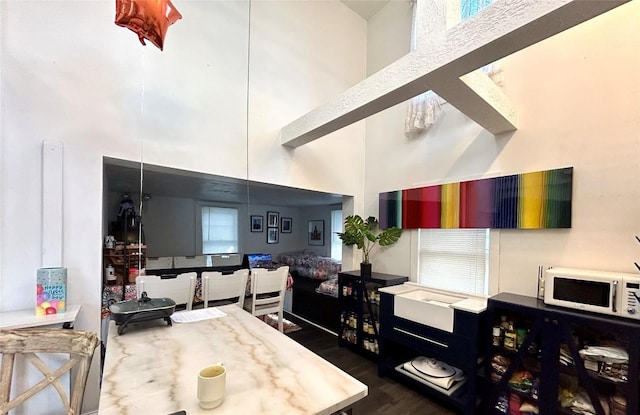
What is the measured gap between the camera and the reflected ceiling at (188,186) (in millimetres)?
2223

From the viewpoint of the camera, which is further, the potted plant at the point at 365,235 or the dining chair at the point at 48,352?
the potted plant at the point at 365,235

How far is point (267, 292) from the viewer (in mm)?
2766

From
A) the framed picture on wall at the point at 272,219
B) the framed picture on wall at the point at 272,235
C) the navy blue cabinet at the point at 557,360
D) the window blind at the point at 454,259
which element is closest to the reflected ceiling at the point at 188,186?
the framed picture on wall at the point at 272,219

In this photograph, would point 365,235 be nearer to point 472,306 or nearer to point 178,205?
point 472,306

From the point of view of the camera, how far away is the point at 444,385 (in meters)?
2.17

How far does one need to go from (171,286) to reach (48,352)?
2.92ft

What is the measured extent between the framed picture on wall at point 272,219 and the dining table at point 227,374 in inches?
82.6

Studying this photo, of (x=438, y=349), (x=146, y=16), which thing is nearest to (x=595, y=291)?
(x=438, y=349)

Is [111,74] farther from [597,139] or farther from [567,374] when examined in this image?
[567,374]

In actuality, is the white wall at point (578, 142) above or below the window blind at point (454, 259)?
above

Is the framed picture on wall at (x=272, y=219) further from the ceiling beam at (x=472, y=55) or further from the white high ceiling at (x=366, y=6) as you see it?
the white high ceiling at (x=366, y=6)

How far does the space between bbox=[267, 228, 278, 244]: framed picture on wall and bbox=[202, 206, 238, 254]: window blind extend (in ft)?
1.97

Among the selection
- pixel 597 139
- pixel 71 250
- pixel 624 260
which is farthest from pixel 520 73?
pixel 71 250

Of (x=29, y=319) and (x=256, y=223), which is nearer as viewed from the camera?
(x=29, y=319)
